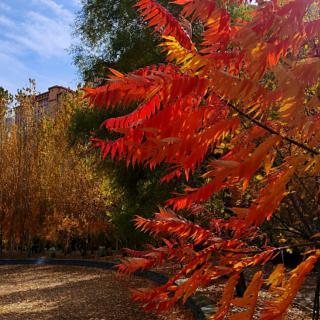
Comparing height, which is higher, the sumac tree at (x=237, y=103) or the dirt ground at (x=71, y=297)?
the sumac tree at (x=237, y=103)

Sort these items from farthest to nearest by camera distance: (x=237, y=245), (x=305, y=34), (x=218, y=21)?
(x=237, y=245) → (x=218, y=21) → (x=305, y=34)

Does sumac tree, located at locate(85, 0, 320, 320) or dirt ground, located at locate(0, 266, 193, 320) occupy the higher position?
sumac tree, located at locate(85, 0, 320, 320)

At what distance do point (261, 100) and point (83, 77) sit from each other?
1259cm

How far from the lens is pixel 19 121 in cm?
2378

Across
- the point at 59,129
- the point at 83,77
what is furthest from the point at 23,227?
the point at 83,77

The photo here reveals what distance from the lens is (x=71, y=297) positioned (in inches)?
412

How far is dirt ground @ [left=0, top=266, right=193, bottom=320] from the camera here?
8.48 meters

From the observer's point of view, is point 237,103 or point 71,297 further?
point 71,297

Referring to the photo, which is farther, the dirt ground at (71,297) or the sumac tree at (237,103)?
the dirt ground at (71,297)

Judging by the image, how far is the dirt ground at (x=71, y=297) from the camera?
8484mm

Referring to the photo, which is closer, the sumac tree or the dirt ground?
the sumac tree

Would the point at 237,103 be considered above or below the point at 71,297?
above

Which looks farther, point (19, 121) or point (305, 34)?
point (19, 121)

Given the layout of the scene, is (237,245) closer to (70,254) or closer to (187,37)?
(187,37)
